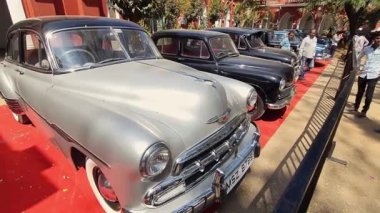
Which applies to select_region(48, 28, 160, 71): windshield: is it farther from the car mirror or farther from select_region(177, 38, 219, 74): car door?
select_region(177, 38, 219, 74): car door

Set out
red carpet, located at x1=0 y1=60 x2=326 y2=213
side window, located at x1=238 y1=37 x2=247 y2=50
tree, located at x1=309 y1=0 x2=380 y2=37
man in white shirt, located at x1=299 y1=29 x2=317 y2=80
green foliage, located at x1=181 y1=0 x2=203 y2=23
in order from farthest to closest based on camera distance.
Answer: tree, located at x1=309 y1=0 x2=380 y2=37 < green foliage, located at x1=181 y1=0 x2=203 y2=23 < man in white shirt, located at x1=299 y1=29 x2=317 y2=80 < side window, located at x1=238 y1=37 x2=247 y2=50 < red carpet, located at x1=0 y1=60 x2=326 y2=213

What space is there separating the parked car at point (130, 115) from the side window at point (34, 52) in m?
0.01

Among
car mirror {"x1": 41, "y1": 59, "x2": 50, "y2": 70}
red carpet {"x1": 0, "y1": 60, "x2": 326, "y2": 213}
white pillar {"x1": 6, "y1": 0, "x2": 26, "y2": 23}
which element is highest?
white pillar {"x1": 6, "y1": 0, "x2": 26, "y2": 23}

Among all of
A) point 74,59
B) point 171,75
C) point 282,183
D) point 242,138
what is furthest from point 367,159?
point 74,59

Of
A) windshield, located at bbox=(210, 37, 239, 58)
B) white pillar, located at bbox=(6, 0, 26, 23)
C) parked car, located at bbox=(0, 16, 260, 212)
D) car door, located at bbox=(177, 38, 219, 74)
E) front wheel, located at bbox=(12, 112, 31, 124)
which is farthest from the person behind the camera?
white pillar, located at bbox=(6, 0, 26, 23)

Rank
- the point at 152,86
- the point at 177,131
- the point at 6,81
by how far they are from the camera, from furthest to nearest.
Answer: the point at 6,81
the point at 152,86
the point at 177,131

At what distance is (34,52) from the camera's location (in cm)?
324

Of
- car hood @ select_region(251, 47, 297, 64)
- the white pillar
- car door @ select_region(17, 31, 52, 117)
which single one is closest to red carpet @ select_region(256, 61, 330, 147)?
car hood @ select_region(251, 47, 297, 64)

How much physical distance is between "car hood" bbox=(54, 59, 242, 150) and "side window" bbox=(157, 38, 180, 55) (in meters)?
2.71

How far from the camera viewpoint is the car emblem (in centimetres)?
231

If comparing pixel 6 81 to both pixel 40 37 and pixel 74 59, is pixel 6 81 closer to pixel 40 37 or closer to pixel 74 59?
pixel 40 37

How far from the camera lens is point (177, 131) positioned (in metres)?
2.08

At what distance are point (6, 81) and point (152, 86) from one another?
278 cm

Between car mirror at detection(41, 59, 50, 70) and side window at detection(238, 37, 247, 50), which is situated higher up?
car mirror at detection(41, 59, 50, 70)
